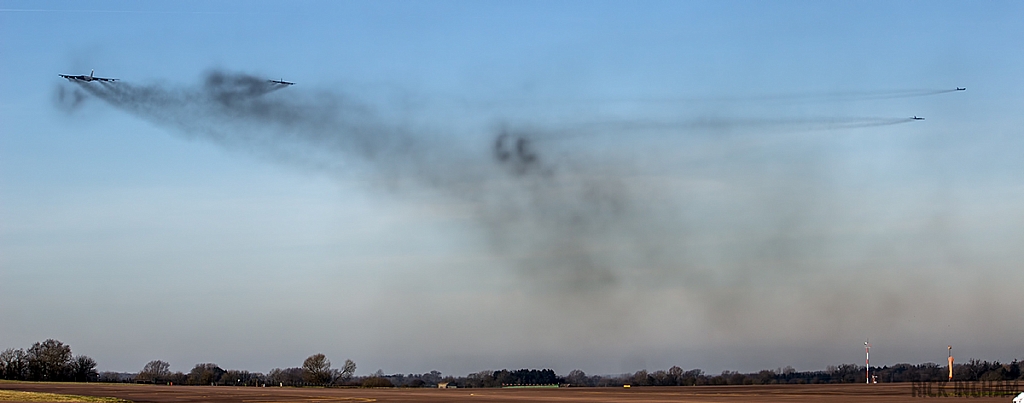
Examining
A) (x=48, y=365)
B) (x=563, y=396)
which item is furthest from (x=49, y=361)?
(x=563, y=396)

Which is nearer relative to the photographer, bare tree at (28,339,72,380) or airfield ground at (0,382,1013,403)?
airfield ground at (0,382,1013,403)

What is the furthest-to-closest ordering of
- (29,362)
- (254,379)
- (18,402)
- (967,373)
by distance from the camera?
1. (254,379)
2. (29,362)
3. (967,373)
4. (18,402)

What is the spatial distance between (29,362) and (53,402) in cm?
14599

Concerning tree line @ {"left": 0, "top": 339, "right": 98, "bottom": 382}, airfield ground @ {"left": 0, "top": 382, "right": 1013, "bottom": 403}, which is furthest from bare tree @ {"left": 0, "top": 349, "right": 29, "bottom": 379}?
airfield ground @ {"left": 0, "top": 382, "right": 1013, "bottom": 403}

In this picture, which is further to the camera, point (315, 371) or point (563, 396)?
point (315, 371)

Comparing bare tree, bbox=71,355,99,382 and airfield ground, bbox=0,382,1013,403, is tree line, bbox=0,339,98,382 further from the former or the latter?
airfield ground, bbox=0,382,1013,403

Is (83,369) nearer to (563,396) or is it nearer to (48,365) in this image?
(48,365)

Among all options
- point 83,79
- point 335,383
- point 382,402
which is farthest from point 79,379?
point 382,402

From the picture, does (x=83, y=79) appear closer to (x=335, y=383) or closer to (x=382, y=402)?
(x=382, y=402)

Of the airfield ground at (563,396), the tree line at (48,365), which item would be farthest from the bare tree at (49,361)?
the airfield ground at (563,396)

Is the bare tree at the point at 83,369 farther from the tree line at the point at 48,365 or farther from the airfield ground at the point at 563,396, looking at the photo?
the airfield ground at the point at 563,396

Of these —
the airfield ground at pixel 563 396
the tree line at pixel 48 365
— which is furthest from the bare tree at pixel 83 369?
the airfield ground at pixel 563 396

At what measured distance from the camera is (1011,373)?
427 feet

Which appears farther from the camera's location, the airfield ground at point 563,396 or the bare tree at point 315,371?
the bare tree at point 315,371
